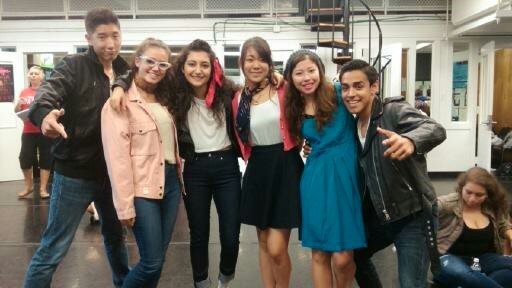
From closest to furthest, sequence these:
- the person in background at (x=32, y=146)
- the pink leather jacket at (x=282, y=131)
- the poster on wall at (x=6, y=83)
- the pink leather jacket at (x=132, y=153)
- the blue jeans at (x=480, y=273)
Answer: the pink leather jacket at (x=132, y=153)
the pink leather jacket at (x=282, y=131)
the blue jeans at (x=480, y=273)
the person in background at (x=32, y=146)
the poster on wall at (x=6, y=83)

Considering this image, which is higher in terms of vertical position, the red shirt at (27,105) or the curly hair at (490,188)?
the red shirt at (27,105)

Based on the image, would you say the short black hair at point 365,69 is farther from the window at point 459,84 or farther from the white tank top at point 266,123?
the window at point 459,84

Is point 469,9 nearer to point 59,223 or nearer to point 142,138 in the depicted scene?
point 142,138

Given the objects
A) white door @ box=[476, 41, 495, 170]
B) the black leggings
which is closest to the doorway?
white door @ box=[476, 41, 495, 170]

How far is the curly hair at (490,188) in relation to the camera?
10.6 ft

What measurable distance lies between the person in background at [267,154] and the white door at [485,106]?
20.6 feet

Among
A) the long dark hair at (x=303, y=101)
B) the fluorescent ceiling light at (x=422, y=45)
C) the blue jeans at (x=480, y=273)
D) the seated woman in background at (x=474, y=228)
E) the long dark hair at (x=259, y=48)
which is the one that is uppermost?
the fluorescent ceiling light at (x=422, y=45)

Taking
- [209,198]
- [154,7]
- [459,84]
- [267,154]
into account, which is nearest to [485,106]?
[459,84]

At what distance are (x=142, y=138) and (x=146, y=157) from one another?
10cm

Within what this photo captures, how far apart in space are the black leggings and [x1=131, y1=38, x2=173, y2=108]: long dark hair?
459cm

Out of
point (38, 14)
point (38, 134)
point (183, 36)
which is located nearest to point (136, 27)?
point (183, 36)

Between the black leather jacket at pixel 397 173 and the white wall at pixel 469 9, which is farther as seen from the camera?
the white wall at pixel 469 9

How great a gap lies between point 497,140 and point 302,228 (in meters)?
7.49

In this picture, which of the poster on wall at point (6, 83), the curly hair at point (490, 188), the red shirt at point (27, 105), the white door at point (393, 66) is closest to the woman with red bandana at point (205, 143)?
the curly hair at point (490, 188)
